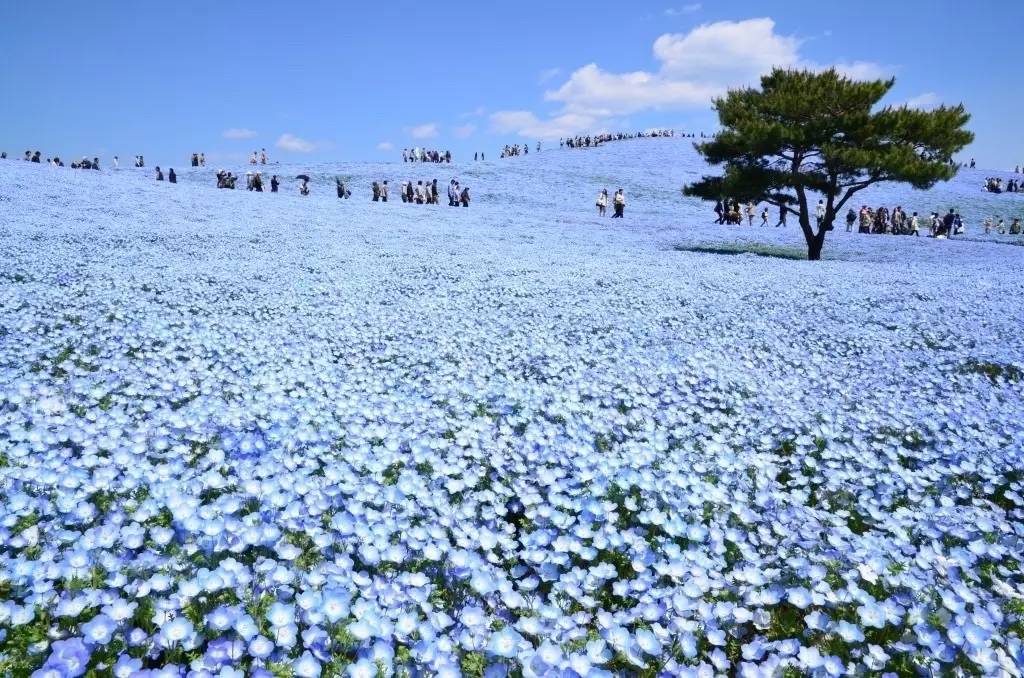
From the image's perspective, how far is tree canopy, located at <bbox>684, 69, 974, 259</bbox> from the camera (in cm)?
2008

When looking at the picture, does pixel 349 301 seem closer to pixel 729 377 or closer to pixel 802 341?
pixel 729 377

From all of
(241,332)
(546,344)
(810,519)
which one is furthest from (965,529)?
(241,332)

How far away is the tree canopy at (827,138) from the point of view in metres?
20.1

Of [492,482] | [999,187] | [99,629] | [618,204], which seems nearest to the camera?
[99,629]

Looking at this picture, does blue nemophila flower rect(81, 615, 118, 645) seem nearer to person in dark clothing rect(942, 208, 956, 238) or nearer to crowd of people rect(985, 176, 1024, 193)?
person in dark clothing rect(942, 208, 956, 238)

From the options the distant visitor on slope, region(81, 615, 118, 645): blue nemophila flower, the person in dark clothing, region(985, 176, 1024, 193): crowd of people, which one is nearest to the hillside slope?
region(81, 615, 118, 645): blue nemophila flower

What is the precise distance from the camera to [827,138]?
21016 millimetres

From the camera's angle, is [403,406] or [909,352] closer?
[403,406]

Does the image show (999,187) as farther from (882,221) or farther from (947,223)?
(947,223)

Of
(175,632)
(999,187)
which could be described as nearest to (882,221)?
(999,187)

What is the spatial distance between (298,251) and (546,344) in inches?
389

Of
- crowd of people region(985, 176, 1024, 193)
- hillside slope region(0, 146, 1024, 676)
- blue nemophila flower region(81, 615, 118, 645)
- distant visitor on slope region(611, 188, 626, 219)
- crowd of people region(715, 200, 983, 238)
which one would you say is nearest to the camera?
blue nemophila flower region(81, 615, 118, 645)

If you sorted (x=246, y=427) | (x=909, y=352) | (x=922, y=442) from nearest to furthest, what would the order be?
(x=246, y=427) < (x=922, y=442) < (x=909, y=352)

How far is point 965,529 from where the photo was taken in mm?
3662
